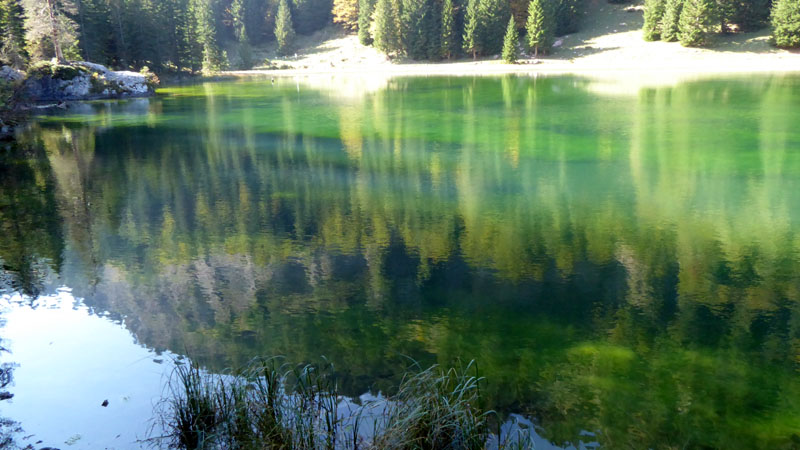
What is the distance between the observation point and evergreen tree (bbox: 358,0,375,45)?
85.2 meters

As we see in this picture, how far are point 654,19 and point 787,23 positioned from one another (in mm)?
13282

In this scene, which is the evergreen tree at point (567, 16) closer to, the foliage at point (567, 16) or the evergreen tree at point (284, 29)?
the foliage at point (567, 16)

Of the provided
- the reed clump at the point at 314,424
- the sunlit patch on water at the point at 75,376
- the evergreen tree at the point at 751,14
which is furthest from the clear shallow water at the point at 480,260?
the evergreen tree at the point at 751,14

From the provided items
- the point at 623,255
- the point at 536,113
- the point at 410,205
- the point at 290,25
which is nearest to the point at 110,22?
the point at 290,25

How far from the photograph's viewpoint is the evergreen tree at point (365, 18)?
85188 millimetres

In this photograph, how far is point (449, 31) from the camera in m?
71.6

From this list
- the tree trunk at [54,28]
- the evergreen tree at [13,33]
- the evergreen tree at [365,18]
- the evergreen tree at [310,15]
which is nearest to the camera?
the evergreen tree at [13,33]

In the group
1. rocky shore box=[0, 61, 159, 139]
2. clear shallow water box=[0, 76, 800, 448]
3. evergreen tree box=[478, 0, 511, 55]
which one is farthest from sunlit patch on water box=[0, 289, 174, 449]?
evergreen tree box=[478, 0, 511, 55]

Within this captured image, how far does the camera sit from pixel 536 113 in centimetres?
2661

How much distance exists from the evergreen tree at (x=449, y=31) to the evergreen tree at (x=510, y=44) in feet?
30.7

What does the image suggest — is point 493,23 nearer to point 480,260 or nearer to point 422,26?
point 422,26

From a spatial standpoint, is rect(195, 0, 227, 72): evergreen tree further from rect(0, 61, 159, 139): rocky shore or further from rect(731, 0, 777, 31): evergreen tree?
rect(731, 0, 777, 31): evergreen tree

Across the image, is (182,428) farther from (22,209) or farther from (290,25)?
(290,25)

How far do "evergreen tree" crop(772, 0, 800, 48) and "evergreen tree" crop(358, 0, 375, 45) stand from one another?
52.0 metres
